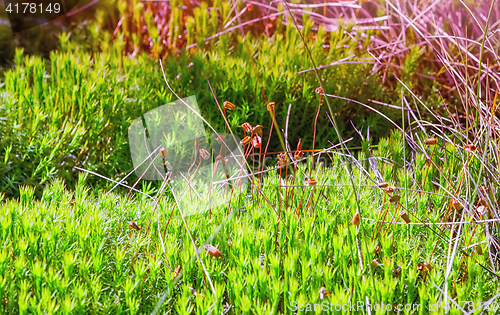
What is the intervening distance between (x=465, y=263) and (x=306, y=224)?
0.61m

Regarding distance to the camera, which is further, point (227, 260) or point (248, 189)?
point (248, 189)

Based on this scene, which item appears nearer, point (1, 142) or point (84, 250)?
point (84, 250)

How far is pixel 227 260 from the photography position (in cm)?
137

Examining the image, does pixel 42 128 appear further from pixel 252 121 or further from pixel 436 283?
pixel 436 283

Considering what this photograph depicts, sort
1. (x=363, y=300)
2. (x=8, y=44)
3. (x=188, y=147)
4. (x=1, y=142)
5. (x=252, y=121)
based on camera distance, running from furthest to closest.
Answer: (x=8, y=44)
(x=252, y=121)
(x=188, y=147)
(x=1, y=142)
(x=363, y=300)

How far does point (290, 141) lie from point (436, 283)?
161 cm

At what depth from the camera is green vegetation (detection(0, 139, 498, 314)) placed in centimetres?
113

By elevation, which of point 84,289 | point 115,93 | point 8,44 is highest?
point 8,44

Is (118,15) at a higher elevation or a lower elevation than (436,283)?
higher

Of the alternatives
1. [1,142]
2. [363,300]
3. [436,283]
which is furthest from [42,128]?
[436,283]

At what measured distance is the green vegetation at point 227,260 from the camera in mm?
1131

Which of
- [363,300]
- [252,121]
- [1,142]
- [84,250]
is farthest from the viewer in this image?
[252,121]

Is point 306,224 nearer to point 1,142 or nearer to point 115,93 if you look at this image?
point 115,93

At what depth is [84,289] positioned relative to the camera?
3.78 ft
